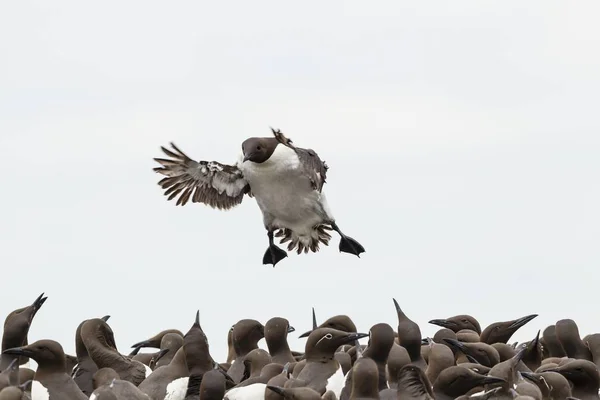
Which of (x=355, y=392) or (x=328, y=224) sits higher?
(x=328, y=224)

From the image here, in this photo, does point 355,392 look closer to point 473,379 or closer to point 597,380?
point 473,379

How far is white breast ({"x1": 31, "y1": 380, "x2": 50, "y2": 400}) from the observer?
16.3 metres

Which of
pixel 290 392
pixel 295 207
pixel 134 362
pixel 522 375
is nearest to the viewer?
pixel 290 392

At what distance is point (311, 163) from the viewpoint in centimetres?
2469

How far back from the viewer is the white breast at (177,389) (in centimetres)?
1658

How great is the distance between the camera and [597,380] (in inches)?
658

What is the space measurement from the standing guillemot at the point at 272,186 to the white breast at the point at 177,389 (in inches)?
300

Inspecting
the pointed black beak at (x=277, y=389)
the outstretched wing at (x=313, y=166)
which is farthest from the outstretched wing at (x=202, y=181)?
the pointed black beak at (x=277, y=389)

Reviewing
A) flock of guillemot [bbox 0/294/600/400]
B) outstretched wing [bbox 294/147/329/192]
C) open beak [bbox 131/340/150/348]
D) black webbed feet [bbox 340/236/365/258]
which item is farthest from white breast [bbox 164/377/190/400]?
black webbed feet [bbox 340/236/365/258]

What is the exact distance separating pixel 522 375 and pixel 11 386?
482 centimetres

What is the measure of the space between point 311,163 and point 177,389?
27.8 feet

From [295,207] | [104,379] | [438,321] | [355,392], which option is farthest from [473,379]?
[295,207]

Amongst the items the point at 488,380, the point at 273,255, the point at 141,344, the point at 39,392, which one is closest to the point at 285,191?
the point at 273,255

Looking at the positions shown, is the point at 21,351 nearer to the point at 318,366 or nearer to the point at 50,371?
the point at 50,371
